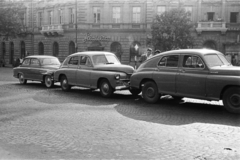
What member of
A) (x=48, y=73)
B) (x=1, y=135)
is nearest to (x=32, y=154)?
(x=1, y=135)

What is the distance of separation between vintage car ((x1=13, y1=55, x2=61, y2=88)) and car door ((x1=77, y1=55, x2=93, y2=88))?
291cm

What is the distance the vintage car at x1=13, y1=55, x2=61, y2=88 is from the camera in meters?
14.7

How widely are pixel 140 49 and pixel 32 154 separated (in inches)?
1300

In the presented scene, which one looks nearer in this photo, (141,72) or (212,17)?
(141,72)

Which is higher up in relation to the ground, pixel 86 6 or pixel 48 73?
pixel 86 6

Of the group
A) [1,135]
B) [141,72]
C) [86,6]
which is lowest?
[1,135]

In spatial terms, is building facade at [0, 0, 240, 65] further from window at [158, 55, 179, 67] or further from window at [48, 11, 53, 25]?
window at [158, 55, 179, 67]

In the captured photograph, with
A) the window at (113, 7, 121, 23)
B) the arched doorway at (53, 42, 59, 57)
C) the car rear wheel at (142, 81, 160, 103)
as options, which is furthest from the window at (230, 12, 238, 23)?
the car rear wheel at (142, 81, 160, 103)

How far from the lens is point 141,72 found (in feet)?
33.0

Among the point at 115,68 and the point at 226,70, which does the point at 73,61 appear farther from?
the point at 226,70

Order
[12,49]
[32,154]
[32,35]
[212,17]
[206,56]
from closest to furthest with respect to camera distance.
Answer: [32,154], [206,56], [212,17], [32,35], [12,49]

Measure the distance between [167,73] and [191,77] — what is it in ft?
2.97

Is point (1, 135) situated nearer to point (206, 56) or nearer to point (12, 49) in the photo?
point (206, 56)

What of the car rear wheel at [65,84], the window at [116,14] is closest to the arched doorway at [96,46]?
the window at [116,14]
